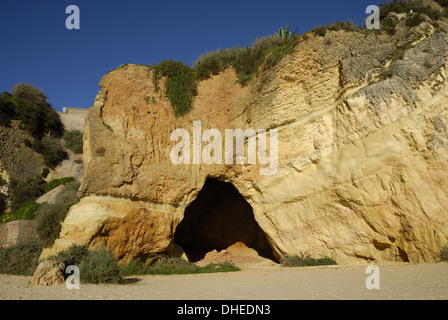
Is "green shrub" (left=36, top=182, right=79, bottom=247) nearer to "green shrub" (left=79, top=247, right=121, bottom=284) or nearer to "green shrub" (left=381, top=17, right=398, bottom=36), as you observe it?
"green shrub" (left=79, top=247, right=121, bottom=284)

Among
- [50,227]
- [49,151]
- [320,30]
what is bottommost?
[50,227]

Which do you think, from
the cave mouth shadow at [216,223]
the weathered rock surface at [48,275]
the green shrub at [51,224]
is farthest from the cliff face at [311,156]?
the cave mouth shadow at [216,223]

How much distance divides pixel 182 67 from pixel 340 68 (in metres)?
7.46

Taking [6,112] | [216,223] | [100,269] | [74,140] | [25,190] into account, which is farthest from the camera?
[74,140]

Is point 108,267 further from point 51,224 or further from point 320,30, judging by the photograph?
point 320,30

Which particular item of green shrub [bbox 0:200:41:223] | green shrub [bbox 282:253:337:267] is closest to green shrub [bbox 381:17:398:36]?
green shrub [bbox 282:253:337:267]

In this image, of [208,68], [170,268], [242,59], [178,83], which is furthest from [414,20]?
[170,268]

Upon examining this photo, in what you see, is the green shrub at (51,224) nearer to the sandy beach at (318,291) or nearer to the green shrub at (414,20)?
the sandy beach at (318,291)

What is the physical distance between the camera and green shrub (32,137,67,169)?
79.0 ft

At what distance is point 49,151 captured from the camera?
24.4m

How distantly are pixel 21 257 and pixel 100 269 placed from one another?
24.6ft
